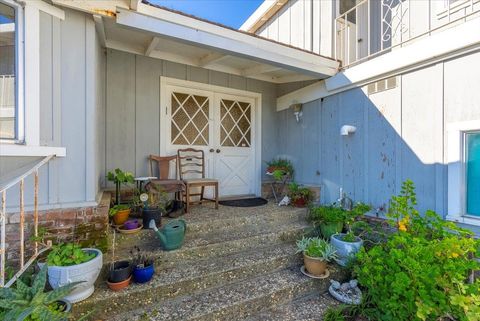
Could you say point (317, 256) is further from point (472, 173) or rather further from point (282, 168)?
point (282, 168)

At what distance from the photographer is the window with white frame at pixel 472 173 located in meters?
2.38

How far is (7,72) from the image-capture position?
6.50 feet

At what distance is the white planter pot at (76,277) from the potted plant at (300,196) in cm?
291

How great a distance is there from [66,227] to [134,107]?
203cm

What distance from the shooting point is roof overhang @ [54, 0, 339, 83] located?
8.28 feet

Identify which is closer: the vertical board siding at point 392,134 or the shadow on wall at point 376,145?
the vertical board siding at point 392,134

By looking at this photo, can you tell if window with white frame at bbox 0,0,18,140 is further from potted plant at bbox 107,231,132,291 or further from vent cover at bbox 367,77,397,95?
vent cover at bbox 367,77,397,95

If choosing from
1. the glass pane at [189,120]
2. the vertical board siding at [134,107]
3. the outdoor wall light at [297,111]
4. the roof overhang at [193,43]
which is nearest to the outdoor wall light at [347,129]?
the roof overhang at [193,43]

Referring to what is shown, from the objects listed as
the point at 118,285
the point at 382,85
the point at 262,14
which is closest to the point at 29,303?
the point at 118,285

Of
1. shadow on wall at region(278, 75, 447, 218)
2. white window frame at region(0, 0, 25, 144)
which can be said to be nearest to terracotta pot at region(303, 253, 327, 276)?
shadow on wall at region(278, 75, 447, 218)

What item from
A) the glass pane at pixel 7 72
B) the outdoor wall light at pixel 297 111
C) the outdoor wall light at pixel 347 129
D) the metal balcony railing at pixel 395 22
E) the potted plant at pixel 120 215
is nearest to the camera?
the glass pane at pixel 7 72

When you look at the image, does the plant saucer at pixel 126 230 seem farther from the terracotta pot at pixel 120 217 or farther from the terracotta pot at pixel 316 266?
the terracotta pot at pixel 316 266

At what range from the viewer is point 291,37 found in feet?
16.5

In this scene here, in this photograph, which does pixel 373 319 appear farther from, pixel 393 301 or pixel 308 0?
pixel 308 0
